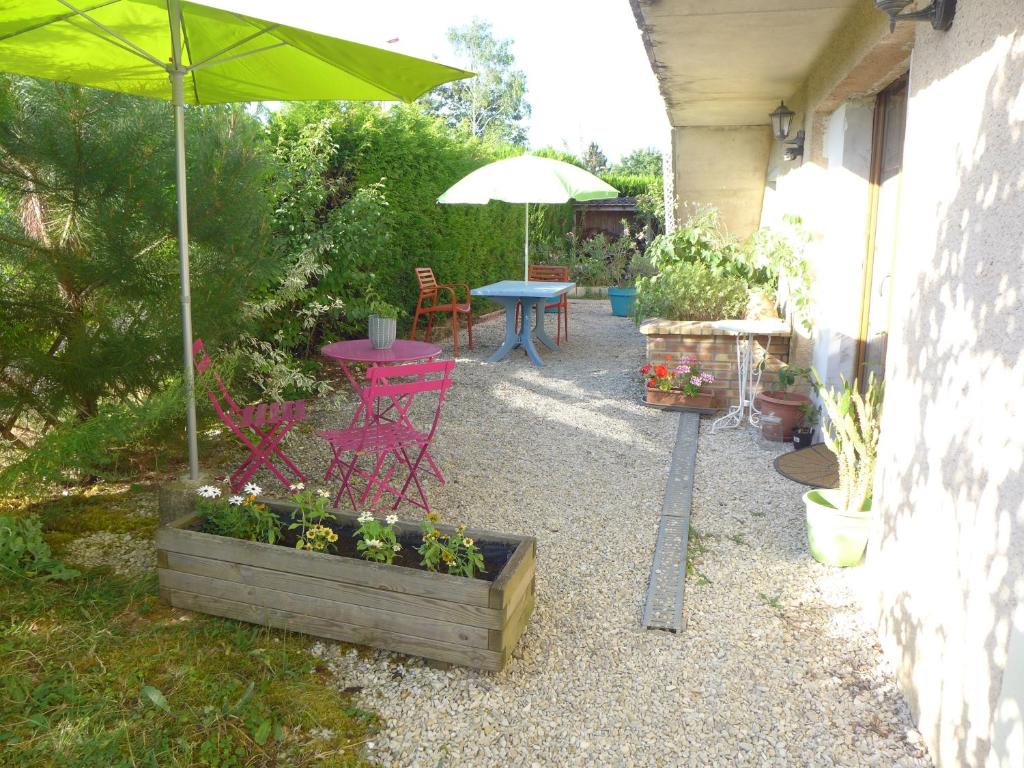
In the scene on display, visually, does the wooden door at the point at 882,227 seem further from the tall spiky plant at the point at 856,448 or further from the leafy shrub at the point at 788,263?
the tall spiky plant at the point at 856,448

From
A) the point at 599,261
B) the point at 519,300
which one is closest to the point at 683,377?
the point at 519,300

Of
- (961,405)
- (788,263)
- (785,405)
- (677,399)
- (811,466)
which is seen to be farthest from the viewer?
(677,399)

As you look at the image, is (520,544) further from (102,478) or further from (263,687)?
(102,478)

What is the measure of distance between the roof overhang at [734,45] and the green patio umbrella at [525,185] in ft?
4.70

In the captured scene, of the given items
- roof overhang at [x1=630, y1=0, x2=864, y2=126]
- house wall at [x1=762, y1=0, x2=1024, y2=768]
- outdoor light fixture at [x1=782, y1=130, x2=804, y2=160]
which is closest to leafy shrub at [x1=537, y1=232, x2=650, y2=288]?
roof overhang at [x1=630, y1=0, x2=864, y2=126]

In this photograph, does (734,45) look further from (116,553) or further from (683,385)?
(116,553)

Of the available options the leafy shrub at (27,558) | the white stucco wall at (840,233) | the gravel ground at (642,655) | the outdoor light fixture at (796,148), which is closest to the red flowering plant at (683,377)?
the white stucco wall at (840,233)

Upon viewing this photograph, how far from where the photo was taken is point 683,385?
6.62m

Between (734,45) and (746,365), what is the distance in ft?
8.01

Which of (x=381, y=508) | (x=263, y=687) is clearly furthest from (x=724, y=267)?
(x=263, y=687)

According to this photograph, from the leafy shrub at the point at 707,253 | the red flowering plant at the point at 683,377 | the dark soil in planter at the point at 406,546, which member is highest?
the leafy shrub at the point at 707,253

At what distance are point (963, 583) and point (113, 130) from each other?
4.05 meters

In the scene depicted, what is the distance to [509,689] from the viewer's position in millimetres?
2633

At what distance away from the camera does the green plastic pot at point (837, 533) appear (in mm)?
3487
